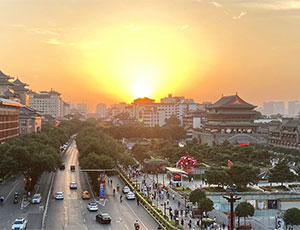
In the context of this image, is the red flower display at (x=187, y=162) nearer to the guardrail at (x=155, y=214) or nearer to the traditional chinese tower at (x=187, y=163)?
the traditional chinese tower at (x=187, y=163)

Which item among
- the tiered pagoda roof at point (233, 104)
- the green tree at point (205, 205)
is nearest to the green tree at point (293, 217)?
the green tree at point (205, 205)

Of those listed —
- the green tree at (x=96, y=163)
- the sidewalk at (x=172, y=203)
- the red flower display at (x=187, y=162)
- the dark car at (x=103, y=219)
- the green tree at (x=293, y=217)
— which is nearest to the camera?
the dark car at (x=103, y=219)

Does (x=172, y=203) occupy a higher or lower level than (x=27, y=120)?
lower

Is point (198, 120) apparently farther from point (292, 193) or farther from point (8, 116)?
point (292, 193)

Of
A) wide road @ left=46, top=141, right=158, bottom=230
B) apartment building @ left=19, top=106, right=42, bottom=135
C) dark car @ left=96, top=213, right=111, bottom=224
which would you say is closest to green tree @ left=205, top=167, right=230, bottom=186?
wide road @ left=46, top=141, right=158, bottom=230

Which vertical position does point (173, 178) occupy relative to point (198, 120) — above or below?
below

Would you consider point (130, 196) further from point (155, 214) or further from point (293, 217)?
point (293, 217)

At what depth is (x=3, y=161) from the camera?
48.7m

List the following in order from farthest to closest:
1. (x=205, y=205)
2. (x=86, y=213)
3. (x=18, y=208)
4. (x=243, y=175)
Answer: (x=243, y=175), (x=18, y=208), (x=86, y=213), (x=205, y=205)

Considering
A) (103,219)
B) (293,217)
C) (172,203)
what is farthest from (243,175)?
(103,219)

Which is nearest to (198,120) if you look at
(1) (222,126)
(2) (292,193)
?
(1) (222,126)

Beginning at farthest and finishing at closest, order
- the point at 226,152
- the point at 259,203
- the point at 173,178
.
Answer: the point at 226,152, the point at 173,178, the point at 259,203

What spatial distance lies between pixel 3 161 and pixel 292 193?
31711 millimetres

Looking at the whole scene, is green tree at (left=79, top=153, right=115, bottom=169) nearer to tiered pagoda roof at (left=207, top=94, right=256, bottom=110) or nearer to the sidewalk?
the sidewalk
